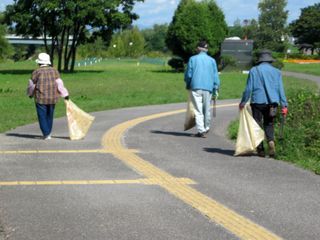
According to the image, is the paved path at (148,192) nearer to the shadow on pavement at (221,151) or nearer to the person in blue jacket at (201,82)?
the shadow on pavement at (221,151)

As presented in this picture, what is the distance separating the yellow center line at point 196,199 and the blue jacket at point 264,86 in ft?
6.95

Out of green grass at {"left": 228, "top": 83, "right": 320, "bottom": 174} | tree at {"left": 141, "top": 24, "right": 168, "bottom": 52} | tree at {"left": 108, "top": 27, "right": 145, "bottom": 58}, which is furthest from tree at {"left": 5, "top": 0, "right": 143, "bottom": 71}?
tree at {"left": 141, "top": 24, "right": 168, "bottom": 52}

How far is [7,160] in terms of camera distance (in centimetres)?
935

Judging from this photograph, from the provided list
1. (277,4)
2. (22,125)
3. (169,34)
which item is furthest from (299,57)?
(22,125)

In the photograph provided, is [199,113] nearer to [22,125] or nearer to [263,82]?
[263,82]

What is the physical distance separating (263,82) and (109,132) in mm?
4399

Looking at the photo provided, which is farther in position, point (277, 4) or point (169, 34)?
point (277, 4)

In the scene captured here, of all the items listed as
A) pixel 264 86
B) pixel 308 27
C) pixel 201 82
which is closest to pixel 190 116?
pixel 201 82

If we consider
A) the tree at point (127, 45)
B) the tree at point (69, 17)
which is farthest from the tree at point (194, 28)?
the tree at point (127, 45)

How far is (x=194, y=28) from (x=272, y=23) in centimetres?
5061

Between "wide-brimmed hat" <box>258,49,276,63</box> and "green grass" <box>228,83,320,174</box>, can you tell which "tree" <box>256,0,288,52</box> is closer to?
"green grass" <box>228,83,320,174</box>

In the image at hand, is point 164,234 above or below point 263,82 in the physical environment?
below

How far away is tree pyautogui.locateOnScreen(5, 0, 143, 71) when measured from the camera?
51.4 m

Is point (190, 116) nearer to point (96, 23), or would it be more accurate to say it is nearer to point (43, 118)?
point (43, 118)
